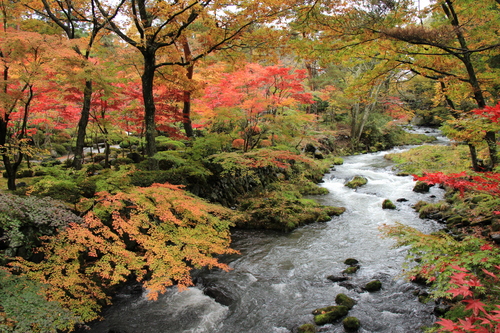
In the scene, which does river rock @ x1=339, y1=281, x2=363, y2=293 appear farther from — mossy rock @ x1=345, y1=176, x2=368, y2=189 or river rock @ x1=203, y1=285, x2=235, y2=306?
mossy rock @ x1=345, y1=176, x2=368, y2=189

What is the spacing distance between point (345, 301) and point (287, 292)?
1.24 m

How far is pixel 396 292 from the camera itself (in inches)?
221

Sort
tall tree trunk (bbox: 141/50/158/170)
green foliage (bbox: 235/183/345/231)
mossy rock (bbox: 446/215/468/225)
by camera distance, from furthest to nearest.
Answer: green foliage (bbox: 235/183/345/231) → mossy rock (bbox: 446/215/468/225) → tall tree trunk (bbox: 141/50/158/170)

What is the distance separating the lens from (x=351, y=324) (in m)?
4.63

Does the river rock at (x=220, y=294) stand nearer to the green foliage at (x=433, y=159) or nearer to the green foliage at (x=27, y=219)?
the green foliage at (x=27, y=219)

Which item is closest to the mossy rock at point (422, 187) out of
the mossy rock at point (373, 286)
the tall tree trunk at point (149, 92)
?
the mossy rock at point (373, 286)

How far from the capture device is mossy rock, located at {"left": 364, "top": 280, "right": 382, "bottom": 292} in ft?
18.7

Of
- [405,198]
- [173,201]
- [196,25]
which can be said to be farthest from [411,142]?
[173,201]

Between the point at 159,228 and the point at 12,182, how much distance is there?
188 inches

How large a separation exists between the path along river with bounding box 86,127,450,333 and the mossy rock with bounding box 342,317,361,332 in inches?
4.3

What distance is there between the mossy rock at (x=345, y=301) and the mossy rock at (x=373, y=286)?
60 cm

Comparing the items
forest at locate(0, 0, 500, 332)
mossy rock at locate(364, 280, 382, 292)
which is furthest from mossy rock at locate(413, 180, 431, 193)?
mossy rock at locate(364, 280, 382, 292)

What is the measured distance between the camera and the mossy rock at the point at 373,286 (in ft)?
18.7

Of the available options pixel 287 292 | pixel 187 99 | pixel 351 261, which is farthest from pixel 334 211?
pixel 187 99
